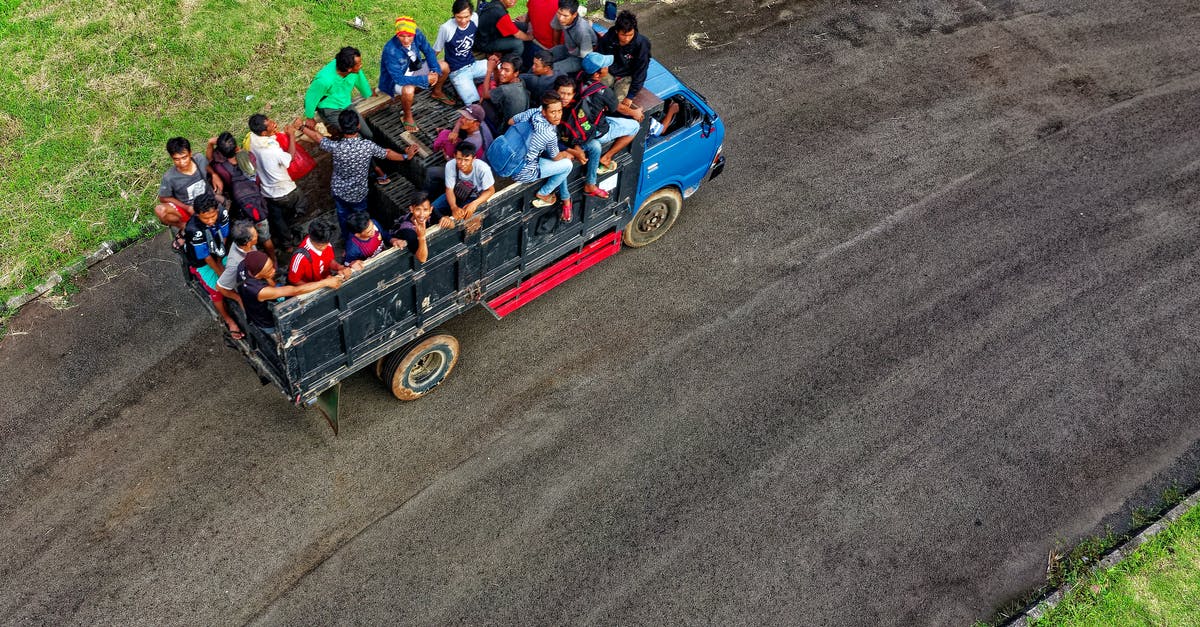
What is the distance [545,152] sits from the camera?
29.4 feet

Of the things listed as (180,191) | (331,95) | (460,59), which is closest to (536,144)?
(460,59)

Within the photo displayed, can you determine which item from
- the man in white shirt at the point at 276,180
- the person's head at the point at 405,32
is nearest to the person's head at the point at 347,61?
the person's head at the point at 405,32

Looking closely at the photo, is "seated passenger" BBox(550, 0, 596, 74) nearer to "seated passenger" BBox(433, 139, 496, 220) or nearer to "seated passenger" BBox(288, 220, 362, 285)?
"seated passenger" BBox(433, 139, 496, 220)

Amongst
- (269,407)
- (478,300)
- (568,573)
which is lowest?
(568,573)

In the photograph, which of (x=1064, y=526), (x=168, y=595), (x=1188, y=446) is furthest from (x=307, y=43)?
(x=1188, y=446)

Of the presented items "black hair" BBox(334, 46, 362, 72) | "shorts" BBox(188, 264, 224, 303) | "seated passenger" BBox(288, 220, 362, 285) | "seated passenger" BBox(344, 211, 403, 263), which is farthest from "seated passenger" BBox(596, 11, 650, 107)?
"shorts" BBox(188, 264, 224, 303)

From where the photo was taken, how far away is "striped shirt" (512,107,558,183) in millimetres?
8766

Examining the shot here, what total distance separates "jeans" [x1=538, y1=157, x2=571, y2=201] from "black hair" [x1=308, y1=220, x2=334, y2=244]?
219cm

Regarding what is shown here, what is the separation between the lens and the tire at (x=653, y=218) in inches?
441

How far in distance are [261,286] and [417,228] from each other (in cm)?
145

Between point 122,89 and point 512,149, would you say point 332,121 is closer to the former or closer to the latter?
point 512,149

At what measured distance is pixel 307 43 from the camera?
1356 cm

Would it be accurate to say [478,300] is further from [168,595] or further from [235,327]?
[168,595]

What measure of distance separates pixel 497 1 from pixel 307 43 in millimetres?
4300
